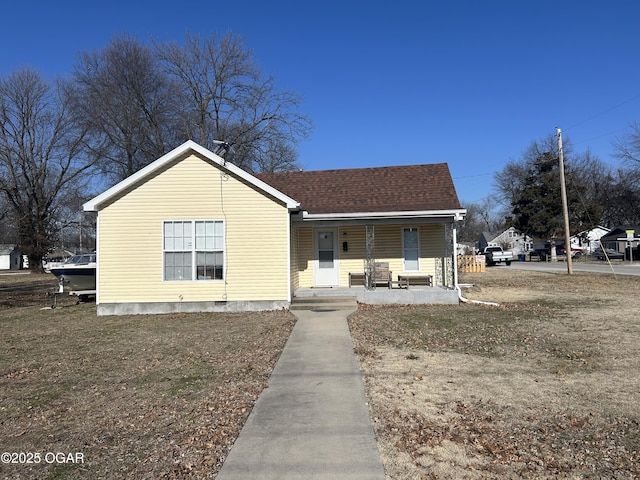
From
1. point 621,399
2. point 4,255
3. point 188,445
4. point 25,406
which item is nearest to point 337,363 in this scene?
point 188,445

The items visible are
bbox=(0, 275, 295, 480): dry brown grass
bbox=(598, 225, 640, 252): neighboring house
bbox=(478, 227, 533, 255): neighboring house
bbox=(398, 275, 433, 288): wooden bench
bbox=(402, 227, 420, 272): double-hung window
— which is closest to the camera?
bbox=(0, 275, 295, 480): dry brown grass

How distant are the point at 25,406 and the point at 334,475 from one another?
4.07 meters

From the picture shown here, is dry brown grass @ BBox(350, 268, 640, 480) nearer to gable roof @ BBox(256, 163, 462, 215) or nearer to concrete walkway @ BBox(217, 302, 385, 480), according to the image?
concrete walkway @ BBox(217, 302, 385, 480)

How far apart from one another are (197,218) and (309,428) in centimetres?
960

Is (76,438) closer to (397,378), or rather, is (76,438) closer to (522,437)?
(397,378)

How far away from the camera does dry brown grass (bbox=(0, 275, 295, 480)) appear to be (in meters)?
3.87

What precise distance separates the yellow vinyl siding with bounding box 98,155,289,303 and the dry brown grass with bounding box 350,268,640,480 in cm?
378

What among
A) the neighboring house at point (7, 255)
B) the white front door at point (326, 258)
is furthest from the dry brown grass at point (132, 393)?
the neighboring house at point (7, 255)

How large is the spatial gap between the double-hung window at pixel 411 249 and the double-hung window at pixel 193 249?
255 inches

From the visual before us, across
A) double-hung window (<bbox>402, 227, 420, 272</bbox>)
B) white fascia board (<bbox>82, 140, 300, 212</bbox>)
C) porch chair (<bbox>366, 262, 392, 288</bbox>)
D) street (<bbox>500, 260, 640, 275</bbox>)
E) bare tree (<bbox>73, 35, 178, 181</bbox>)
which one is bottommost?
street (<bbox>500, 260, 640, 275</bbox>)

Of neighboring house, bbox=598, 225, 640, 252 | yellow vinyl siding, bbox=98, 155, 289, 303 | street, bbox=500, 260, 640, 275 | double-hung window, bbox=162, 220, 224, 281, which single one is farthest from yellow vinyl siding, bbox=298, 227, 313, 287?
neighboring house, bbox=598, 225, 640, 252

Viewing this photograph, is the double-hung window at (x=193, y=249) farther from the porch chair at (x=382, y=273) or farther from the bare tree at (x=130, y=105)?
the bare tree at (x=130, y=105)

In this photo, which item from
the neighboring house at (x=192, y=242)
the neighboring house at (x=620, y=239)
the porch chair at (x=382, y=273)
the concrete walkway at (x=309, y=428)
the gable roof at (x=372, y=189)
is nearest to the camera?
the concrete walkway at (x=309, y=428)

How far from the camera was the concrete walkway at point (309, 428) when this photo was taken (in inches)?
141
